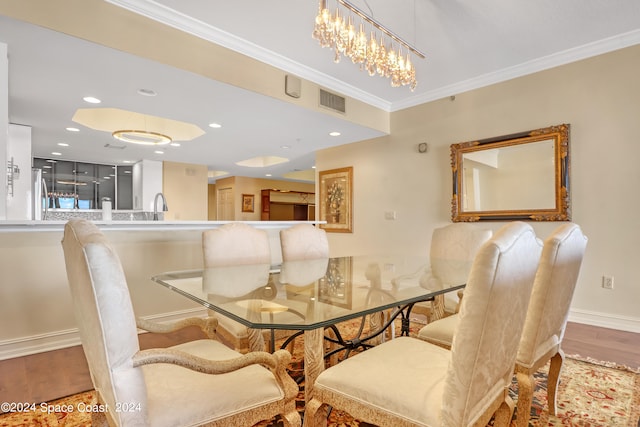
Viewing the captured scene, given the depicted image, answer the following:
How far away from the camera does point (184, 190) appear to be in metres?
7.21

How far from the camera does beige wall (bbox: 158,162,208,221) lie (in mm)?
7039

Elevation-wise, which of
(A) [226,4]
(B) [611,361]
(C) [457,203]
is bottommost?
(B) [611,361]

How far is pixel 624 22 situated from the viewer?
9.19 feet

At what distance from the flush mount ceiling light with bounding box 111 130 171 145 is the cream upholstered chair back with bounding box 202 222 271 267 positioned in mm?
2821

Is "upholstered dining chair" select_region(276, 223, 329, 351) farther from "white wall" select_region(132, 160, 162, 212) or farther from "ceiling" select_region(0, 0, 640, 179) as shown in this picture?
"white wall" select_region(132, 160, 162, 212)

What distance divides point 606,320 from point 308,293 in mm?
3077

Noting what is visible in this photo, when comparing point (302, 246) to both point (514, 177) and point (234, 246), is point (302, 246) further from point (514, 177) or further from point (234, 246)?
point (514, 177)

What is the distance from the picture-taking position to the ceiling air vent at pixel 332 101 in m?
3.76

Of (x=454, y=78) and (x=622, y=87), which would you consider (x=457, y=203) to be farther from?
(x=622, y=87)

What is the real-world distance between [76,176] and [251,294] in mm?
7220

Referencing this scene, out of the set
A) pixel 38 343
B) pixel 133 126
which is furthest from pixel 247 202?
pixel 38 343

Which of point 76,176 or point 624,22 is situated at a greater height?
point 624,22

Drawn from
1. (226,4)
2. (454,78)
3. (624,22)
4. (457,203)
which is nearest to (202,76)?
(226,4)

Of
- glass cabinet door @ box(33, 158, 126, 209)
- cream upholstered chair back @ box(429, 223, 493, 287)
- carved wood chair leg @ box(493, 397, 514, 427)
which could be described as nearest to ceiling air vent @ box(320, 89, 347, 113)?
cream upholstered chair back @ box(429, 223, 493, 287)
